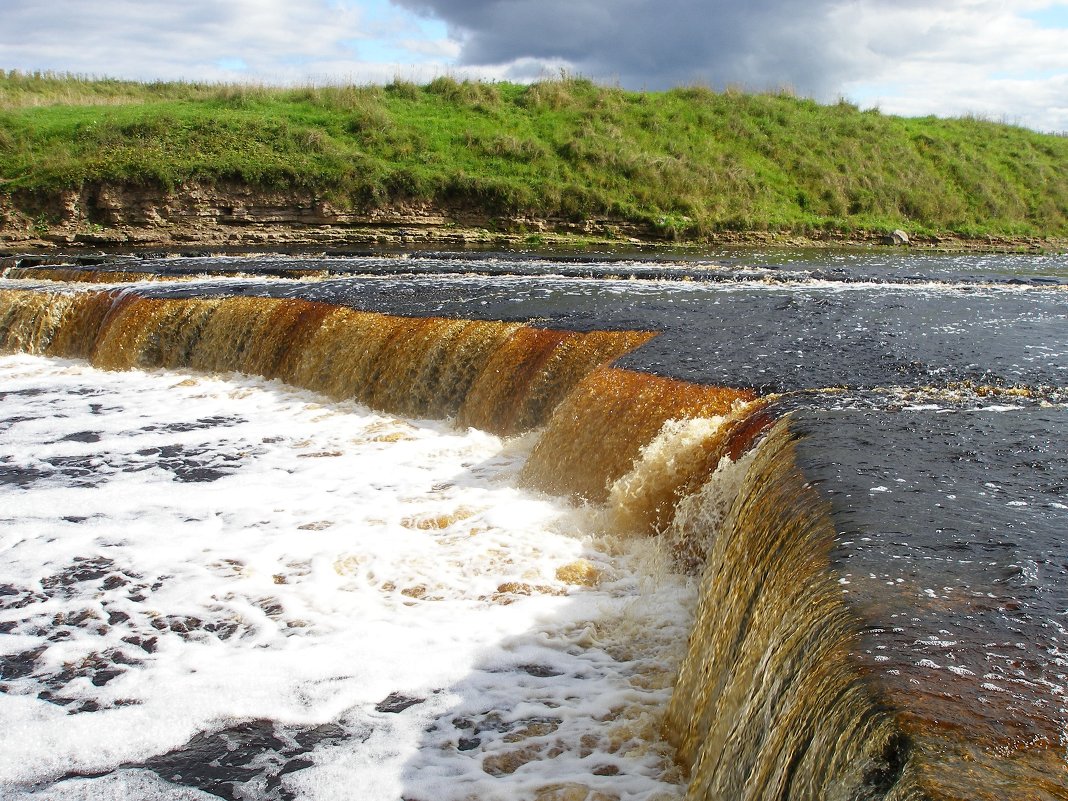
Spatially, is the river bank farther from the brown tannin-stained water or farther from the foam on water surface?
the foam on water surface

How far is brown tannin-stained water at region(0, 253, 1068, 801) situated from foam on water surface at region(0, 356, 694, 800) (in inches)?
1.0

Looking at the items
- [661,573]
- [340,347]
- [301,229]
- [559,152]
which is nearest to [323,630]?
[661,573]

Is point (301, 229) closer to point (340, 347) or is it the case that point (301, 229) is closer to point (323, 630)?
point (340, 347)

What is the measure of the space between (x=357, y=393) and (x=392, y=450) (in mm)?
2179

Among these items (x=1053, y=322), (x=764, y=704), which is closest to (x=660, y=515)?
(x=764, y=704)

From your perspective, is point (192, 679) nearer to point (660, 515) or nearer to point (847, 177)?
point (660, 515)

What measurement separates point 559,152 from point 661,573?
26.6 metres

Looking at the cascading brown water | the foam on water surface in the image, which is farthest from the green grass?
the foam on water surface

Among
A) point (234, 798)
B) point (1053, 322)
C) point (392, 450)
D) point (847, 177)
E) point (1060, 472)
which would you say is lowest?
point (234, 798)

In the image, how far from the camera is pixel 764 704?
3.15 meters

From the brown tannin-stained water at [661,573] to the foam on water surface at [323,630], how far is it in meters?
0.03

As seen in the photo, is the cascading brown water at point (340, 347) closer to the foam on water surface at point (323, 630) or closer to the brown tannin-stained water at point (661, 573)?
the brown tannin-stained water at point (661, 573)

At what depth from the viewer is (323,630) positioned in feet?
17.6

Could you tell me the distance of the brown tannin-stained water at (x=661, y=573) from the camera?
9.37 feet
